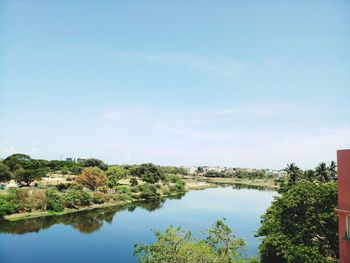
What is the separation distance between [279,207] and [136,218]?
30.4 meters

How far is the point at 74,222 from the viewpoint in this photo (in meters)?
40.9

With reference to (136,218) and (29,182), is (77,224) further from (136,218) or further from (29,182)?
(29,182)

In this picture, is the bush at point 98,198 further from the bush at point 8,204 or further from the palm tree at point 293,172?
the palm tree at point 293,172

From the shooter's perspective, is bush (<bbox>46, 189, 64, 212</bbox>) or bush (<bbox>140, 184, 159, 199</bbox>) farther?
bush (<bbox>140, 184, 159, 199</bbox>)

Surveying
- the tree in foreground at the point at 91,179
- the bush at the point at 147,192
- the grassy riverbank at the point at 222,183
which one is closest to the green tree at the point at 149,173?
the bush at the point at 147,192

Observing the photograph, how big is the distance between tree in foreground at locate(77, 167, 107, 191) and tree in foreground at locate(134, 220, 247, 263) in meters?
41.5

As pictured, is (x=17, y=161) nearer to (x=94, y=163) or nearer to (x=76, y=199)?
(x=76, y=199)

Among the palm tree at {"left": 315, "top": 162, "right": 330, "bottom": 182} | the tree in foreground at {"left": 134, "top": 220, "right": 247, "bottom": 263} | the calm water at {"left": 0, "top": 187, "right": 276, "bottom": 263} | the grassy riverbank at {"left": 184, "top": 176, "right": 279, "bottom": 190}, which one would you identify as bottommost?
the calm water at {"left": 0, "top": 187, "right": 276, "bottom": 263}

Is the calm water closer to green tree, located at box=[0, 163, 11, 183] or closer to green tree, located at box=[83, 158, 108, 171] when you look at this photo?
green tree, located at box=[0, 163, 11, 183]

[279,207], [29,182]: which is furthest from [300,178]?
[29,182]

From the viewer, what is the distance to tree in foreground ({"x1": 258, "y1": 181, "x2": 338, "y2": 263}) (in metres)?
16.0

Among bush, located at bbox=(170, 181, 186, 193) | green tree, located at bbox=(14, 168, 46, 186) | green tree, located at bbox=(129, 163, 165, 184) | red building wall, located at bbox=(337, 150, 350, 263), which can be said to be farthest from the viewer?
green tree, located at bbox=(129, 163, 165, 184)

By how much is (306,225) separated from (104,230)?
27455 mm

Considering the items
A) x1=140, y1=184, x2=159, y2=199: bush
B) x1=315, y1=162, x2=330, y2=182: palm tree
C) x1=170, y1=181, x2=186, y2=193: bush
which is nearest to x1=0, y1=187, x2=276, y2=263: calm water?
x1=140, y1=184, x2=159, y2=199: bush
